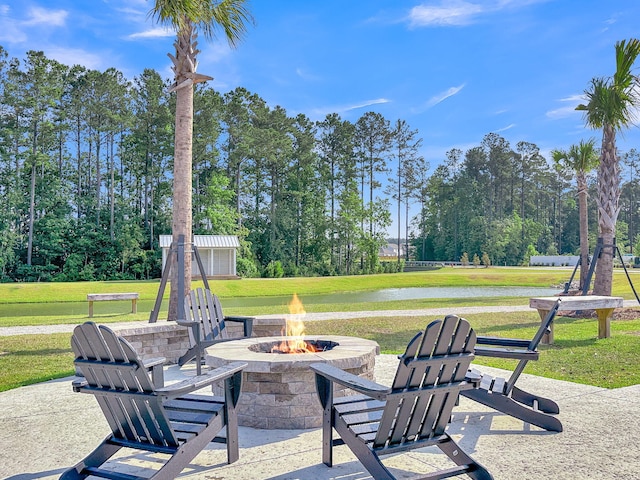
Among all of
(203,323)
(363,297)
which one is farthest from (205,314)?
(363,297)

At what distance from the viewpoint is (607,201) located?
13.0 m

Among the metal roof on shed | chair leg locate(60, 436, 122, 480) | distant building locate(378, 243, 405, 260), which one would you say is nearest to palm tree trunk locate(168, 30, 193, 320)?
chair leg locate(60, 436, 122, 480)

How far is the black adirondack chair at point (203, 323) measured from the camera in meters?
5.75

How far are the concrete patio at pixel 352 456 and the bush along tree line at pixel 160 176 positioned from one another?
29.3 meters

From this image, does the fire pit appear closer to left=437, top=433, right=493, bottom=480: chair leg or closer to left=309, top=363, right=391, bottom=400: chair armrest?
left=309, top=363, right=391, bottom=400: chair armrest

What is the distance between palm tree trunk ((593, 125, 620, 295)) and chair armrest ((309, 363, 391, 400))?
36.6 feet

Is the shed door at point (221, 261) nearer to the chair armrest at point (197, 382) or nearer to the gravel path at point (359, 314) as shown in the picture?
the gravel path at point (359, 314)

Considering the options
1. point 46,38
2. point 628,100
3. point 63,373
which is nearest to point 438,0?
point 628,100

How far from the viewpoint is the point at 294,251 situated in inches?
1622

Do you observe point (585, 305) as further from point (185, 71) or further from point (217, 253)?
point (217, 253)

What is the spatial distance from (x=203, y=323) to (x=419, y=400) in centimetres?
370

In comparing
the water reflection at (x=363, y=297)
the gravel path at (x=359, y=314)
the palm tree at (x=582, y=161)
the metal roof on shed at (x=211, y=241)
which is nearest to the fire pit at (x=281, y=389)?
the gravel path at (x=359, y=314)

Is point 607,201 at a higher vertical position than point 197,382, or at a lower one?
higher

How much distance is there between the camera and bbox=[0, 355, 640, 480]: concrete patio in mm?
3199
